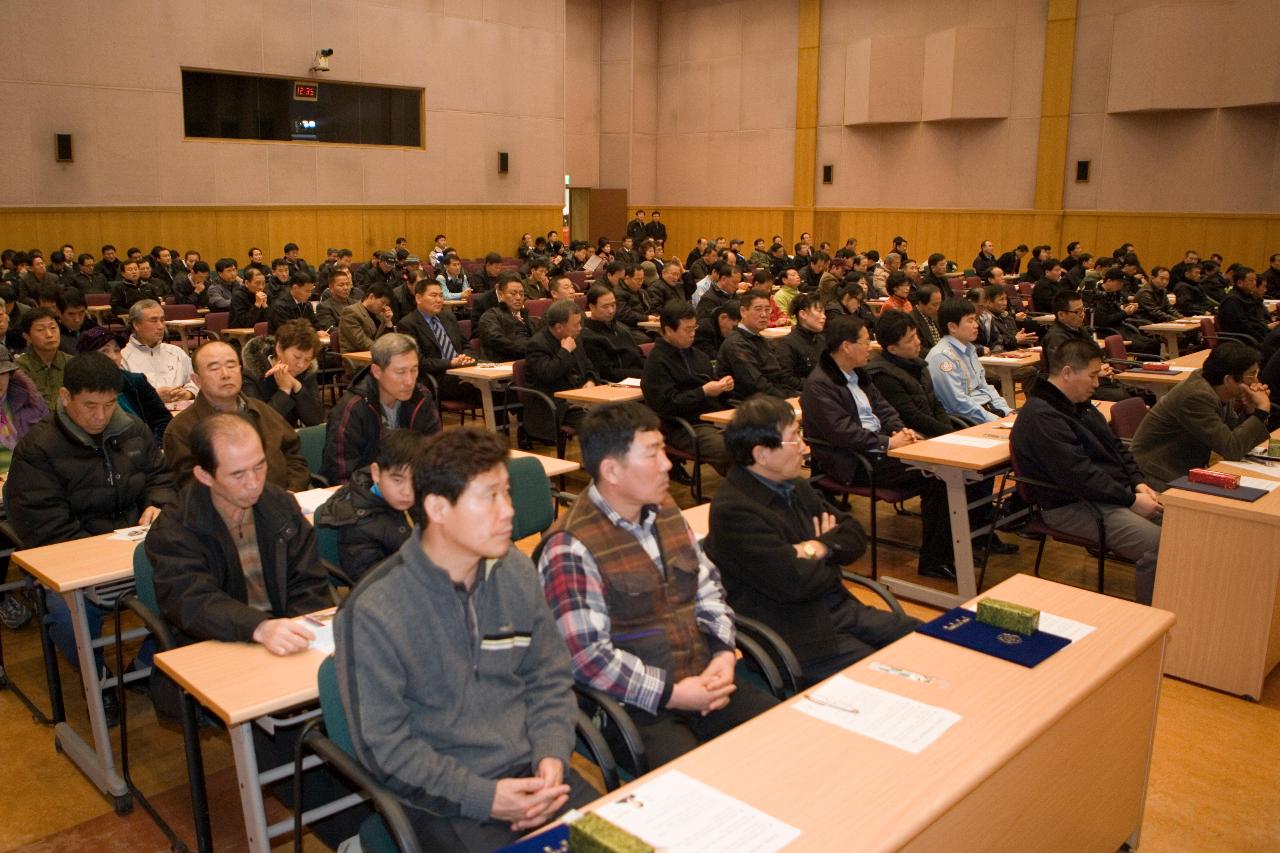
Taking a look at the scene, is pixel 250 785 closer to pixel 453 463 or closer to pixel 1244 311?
pixel 453 463

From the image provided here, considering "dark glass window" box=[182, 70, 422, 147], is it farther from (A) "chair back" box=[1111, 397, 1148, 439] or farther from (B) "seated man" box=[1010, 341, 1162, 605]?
(B) "seated man" box=[1010, 341, 1162, 605]

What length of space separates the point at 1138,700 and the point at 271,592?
102 inches

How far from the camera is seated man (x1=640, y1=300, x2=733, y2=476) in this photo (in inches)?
256

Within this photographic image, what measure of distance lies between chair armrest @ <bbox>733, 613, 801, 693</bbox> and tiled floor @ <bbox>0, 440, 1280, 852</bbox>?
129 cm

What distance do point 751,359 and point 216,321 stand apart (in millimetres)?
5854

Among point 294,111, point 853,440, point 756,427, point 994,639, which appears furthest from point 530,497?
point 294,111

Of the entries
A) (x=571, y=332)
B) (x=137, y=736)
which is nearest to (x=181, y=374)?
(x=571, y=332)

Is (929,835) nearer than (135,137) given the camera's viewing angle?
Yes

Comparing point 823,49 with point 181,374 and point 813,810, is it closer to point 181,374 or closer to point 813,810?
point 181,374

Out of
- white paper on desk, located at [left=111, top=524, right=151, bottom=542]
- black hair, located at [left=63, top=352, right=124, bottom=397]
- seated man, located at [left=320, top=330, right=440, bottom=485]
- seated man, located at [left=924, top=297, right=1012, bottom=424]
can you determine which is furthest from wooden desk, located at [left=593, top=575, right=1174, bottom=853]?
seated man, located at [left=924, top=297, right=1012, bottom=424]

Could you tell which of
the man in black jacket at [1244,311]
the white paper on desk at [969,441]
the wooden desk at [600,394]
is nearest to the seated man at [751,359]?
the wooden desk at [600,394]

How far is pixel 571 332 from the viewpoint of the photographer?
738 centimetres

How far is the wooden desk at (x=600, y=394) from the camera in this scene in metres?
6.60

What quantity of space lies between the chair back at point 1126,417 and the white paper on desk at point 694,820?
464 cm
